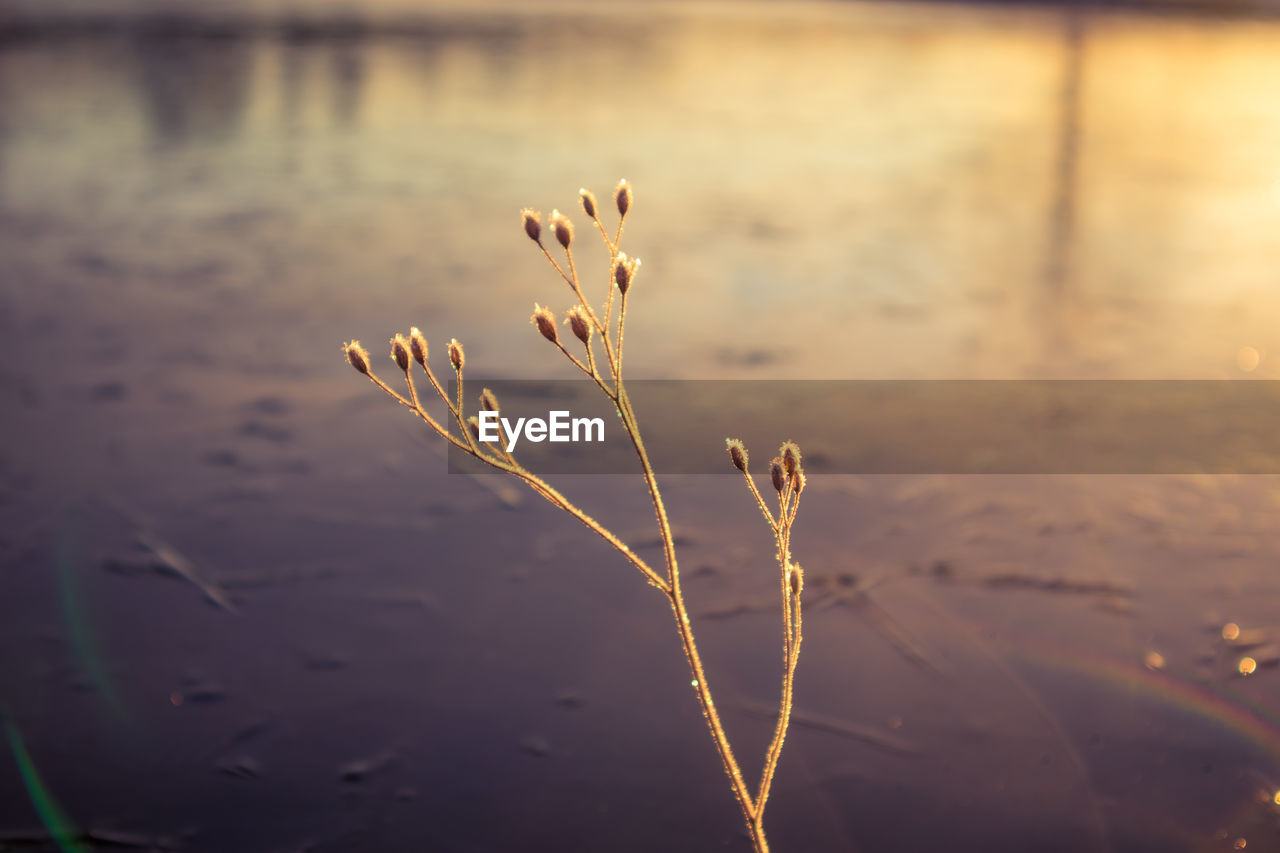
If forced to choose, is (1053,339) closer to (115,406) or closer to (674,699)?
(674,699)

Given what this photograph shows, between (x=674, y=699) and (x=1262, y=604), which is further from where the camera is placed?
(x=1262, y=604)

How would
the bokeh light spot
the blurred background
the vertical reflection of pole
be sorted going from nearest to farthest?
the blurred background < the bokeh light spot < the vertical reflection of pole

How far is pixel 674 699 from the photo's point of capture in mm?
2535

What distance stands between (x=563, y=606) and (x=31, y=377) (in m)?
2.73

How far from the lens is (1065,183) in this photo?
8062 millimetres

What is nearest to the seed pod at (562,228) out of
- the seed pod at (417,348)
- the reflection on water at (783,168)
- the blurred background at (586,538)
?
the seed pod at (417,348)

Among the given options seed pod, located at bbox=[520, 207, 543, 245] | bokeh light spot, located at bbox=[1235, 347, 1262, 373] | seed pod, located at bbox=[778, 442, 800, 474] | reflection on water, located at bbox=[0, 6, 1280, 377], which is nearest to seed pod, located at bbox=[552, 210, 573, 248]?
seed pod, located at bbox=[520, 207, 543, 245]

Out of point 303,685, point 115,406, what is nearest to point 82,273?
point 115,406

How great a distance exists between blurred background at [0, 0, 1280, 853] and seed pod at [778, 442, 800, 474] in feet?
4.34

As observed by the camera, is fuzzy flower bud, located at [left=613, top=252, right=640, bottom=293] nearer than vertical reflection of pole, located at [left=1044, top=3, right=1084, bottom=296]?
Yes

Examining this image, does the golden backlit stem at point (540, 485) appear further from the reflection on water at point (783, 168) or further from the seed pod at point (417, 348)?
the reflection on water at point (783, 168)

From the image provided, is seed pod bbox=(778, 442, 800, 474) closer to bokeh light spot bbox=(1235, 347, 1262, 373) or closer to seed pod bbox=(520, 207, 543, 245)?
seed pod bbox=(520, 207, 543, 245)

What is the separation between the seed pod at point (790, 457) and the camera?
97 centimetres

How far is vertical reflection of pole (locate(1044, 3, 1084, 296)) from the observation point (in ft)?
19.7
